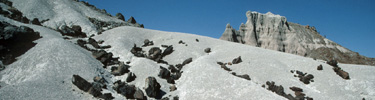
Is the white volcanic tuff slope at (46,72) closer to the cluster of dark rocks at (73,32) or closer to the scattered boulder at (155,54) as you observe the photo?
the scattered boulder at (155,54)

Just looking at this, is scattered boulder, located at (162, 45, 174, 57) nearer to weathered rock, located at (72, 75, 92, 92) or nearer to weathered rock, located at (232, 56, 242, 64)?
weathered rock, located at (232, 56, 242, 64)

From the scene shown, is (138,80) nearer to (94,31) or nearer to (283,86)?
(283,86)

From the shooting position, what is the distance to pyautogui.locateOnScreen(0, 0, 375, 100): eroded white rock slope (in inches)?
838

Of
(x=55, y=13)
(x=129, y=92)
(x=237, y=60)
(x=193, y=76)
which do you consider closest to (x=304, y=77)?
(x=237, y=60)

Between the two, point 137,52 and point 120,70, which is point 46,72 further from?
point 137,52

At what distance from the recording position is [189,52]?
127 feet

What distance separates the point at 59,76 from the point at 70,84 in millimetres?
2097

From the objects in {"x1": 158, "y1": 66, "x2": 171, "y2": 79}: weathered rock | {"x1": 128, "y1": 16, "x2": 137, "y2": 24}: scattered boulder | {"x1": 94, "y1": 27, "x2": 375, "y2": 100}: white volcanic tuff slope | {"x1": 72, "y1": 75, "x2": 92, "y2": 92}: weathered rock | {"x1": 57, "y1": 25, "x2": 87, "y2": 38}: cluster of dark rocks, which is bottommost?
{"x1": 72, "y1": 75, "x2": 92, "y2": 92}: weathered rock

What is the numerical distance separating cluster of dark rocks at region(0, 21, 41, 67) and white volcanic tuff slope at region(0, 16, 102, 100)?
50.3 inches

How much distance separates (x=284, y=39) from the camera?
72.4 m

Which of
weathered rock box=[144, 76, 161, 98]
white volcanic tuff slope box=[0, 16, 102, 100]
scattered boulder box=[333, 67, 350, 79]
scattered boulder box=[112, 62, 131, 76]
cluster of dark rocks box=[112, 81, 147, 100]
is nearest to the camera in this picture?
white volcanic tuff slope box=[0, 16, 102, 100]

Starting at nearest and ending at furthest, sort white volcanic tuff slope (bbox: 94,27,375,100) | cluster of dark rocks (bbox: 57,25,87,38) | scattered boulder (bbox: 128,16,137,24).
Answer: white volcanic tuff slope (bbox: 94,27,375,100) → cluster of dark rocks (bbox: 57,25,87,38) → scattered boulder (bbox: 128,16,137,24)

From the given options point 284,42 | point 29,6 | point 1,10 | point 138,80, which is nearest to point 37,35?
point 1,10

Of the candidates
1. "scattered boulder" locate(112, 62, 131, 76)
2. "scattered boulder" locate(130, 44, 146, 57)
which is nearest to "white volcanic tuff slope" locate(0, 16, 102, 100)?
"scattered boulder" locate(112, 62, 131, 76)
